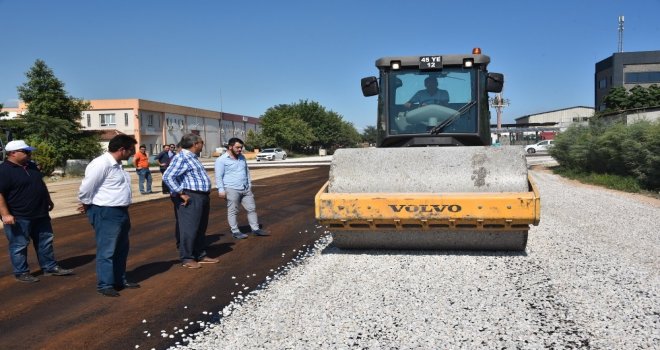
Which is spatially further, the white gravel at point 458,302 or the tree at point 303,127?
the tree at point 303,127

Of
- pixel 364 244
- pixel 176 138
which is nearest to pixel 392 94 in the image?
pixel 364 244

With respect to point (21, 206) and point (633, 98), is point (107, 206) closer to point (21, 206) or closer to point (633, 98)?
point (21, 206)

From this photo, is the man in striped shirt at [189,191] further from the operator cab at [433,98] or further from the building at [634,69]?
the building at [634,69]

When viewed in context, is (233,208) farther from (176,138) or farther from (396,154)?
(176,138)

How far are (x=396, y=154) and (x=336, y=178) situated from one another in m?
0.81

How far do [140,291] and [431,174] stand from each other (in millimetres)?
3560

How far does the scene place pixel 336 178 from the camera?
6.77 metres

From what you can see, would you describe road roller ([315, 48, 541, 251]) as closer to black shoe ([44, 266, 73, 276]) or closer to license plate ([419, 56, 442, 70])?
license plate ([419, 56, 442, 70])

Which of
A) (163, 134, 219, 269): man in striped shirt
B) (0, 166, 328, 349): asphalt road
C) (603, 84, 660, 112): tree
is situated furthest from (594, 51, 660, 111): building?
(163, 134, 219, 269): man in striped shirt

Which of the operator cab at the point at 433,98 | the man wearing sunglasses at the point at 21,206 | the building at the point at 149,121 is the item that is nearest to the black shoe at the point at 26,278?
the man wearing sunglasses at the point at 21,206

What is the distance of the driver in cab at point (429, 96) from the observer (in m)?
7.94

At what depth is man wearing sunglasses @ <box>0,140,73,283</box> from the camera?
5957 millimetres

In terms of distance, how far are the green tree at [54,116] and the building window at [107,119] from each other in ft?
75.2

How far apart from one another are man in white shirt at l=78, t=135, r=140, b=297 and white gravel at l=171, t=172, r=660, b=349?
1.41 meters
